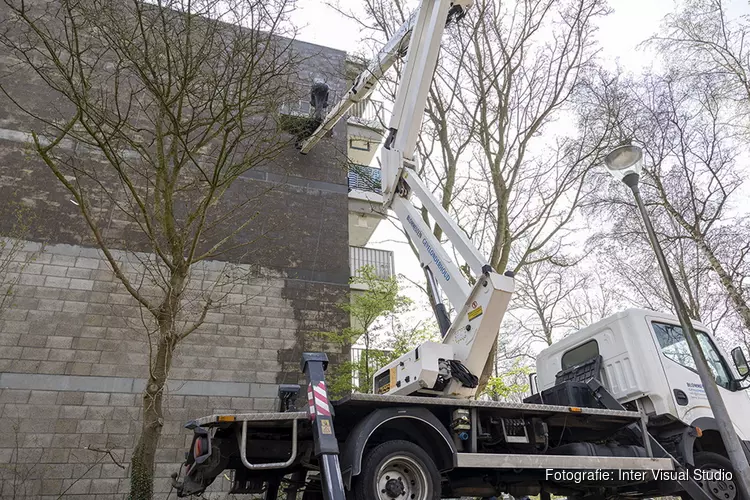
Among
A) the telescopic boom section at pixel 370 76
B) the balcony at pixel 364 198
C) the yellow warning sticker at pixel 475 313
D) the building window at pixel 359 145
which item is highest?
the building window at pixel 359 145

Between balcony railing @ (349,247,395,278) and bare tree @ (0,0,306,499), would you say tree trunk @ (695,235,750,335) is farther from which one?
bare tree @ (0,0,306,499)

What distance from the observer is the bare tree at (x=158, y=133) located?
704 cm

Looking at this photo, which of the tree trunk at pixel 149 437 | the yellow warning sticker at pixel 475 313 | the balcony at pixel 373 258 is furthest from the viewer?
the balcony at pixel 373 258

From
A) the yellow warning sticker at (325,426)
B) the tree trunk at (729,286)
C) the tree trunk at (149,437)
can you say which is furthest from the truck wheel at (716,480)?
the tree trunk at (729,286)

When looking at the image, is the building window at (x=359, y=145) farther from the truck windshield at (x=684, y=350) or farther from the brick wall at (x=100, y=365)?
the truck windshield at (x=684, y=350)

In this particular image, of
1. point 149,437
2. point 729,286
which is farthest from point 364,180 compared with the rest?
point 729,286

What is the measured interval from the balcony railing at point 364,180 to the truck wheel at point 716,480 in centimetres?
909

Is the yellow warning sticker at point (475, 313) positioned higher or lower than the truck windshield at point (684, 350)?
higher

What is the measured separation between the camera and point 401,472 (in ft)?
14.4

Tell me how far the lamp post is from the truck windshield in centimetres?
41

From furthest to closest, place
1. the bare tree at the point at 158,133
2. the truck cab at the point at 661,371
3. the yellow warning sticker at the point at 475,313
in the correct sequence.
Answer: the bare tree at the point at 158,133 < the truck cab at the point at 661,371 < the yellow warning sticker at the point at 475,313

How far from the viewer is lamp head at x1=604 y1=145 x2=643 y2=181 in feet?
21.6

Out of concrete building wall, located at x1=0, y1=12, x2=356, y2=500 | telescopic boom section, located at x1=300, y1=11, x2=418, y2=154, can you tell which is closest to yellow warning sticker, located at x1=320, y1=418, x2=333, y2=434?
concrete building wall, located at x1=0, y1=12, x2=356, y2=500

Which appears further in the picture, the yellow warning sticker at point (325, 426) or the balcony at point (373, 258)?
the balcony at point (373, 258)
